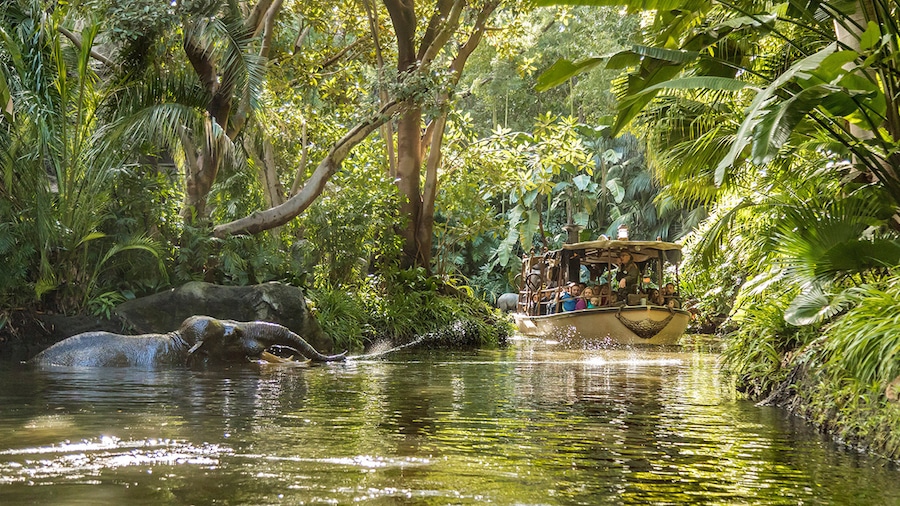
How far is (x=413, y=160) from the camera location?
801 inches

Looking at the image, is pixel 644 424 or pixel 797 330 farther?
pixel 797 330

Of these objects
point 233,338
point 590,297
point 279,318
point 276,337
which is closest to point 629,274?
point 590,297

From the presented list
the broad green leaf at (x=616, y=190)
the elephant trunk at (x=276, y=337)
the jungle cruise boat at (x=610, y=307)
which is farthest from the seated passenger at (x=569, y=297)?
the broad green leaf at (x=616, y=190)

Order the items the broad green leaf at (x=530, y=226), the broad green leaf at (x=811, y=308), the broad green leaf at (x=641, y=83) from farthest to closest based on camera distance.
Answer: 1. the broad green leaf at (x=530, y=226)
2. the broad green leaf at (x=641, y=83)
3. the broad green leaf at (x=811, y=308)

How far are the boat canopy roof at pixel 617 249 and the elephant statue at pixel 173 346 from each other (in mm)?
9959

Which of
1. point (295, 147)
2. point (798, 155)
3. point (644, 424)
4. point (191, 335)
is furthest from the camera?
point (295, 147)

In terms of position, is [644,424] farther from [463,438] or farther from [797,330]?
[797,330]

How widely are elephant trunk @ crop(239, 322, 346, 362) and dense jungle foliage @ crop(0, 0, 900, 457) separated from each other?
7.04 ft

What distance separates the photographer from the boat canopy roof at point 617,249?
20.3 meters

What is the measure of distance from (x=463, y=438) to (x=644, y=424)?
1587 mm

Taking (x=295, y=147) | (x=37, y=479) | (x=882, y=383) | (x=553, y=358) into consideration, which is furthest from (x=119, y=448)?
(x=295, y=147)

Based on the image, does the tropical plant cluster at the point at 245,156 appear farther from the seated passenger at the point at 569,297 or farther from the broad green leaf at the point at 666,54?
the broad green leaf at the point at 666,54

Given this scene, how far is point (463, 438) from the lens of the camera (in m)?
5.54

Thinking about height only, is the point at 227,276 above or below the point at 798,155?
below
